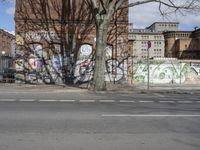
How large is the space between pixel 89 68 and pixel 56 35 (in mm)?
3561

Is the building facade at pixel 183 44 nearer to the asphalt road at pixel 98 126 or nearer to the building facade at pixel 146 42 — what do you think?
the building facade at pixel 146 42

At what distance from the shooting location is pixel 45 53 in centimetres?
3612

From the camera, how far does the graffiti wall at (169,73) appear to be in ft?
125

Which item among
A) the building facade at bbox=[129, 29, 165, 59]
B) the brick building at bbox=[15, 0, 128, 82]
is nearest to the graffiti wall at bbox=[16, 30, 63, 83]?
the brick building at bbox=[15, 0, 128, 82]

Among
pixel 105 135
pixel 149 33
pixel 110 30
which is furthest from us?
pixel 149 33

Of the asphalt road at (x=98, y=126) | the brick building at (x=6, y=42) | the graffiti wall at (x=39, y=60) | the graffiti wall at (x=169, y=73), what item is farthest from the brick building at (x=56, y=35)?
the brick building at (x=6, y=42)

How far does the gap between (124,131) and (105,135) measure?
729 millimetres

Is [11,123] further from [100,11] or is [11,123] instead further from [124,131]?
[100,11]

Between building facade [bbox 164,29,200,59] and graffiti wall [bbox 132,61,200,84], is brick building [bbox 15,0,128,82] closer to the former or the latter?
graffiti wall [bbox 132,61,200,84]

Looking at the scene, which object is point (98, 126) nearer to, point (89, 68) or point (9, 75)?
point (89, 68)

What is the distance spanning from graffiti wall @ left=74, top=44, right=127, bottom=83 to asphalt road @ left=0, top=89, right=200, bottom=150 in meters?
19.2

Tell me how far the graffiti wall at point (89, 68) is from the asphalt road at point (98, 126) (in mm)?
19179

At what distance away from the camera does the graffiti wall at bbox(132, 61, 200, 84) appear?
3819 centimetres

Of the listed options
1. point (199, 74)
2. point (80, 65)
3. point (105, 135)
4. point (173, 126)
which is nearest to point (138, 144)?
point (105, 135)
